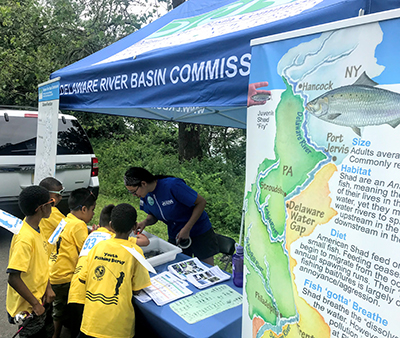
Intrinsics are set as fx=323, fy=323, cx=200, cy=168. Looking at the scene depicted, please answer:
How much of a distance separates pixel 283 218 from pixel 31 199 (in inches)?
65.9

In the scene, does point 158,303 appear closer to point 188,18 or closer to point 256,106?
point 256,106

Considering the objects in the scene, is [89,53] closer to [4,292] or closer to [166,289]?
[4,292]

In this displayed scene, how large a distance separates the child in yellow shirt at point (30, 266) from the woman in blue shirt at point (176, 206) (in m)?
0.86

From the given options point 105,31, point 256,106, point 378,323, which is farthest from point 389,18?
point 105,31

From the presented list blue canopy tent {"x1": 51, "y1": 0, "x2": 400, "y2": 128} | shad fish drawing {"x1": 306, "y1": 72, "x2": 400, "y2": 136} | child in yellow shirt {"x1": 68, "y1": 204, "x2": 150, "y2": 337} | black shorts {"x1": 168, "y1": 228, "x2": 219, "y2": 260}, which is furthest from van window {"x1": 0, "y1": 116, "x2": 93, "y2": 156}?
shad fish drawing {"x1": 306, "y1": 72, "x2": 400, "y2": 136}

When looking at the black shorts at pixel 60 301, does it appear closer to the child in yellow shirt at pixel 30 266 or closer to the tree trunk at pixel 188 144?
the child in yellow shirt at pixel 30 266

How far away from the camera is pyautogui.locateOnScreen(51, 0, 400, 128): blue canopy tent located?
1.76 meters

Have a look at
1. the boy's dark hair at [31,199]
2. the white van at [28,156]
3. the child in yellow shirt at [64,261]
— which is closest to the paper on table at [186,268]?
the child in yellow shirt at [64,261]

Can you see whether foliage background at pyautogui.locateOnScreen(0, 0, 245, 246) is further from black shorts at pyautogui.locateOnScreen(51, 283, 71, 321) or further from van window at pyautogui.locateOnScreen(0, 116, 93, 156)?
black shorts at pyautogui.locateOnScreen(51, 283, 71, 321)

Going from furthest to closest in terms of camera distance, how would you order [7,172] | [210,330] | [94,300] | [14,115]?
[14,115], [7,172], [94,300], [210,330]

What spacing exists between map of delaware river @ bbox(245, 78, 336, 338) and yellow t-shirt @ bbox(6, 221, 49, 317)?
4.79ft

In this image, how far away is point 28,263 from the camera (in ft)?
6.95

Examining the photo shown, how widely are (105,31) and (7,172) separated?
22.3 ft

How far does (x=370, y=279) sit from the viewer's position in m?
1.21
